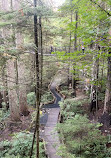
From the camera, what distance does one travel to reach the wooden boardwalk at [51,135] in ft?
21.7

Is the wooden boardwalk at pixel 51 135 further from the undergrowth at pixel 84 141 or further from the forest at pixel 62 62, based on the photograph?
the undergrowth at pixel 84 141

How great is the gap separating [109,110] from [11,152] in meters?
6.26

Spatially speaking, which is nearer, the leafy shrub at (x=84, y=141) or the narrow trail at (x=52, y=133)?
the leafy shrub at (x=84, y=141)

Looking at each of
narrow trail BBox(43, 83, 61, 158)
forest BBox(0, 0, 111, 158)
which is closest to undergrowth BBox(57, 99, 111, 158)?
forest BBox(0, 0, 111, 158)

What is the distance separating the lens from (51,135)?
8.17m

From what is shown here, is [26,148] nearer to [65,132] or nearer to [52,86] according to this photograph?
Answer: [65,132]

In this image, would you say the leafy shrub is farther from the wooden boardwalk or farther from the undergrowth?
the wooden boardwalk

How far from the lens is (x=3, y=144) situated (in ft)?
22.7

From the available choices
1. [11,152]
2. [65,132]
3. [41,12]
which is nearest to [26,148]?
[11,152]

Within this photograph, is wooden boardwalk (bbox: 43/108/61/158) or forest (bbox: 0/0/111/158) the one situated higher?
forest (bbox: 0/0/111/158)

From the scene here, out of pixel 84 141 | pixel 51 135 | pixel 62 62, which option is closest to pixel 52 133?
pixel 51 135

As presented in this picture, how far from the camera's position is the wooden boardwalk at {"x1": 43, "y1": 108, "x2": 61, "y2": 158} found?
6.62m

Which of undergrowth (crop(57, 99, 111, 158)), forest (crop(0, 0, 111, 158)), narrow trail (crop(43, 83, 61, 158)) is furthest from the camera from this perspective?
narrow trail (crop(43, 83, 61, 158))

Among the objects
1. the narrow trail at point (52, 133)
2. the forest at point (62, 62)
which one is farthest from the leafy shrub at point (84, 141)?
the narrow trail at point (52, 133)
